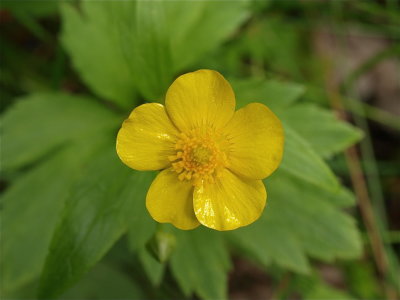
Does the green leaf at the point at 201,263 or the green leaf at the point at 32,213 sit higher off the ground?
the green leaf at the point at 32,213

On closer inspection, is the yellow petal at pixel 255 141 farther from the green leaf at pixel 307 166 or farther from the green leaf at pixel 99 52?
the green leaf at pixel 99 52

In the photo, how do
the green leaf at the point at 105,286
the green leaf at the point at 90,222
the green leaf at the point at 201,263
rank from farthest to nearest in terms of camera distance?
the green leaf at the point at 105,286 < the green leaf at the point at 201,263 < the green leaf at the point at 90,222

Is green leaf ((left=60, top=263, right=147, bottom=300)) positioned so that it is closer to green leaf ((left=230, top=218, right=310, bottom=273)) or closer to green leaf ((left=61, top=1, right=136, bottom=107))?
green leaf ((left=230, top=218, right=310, bottom=273))

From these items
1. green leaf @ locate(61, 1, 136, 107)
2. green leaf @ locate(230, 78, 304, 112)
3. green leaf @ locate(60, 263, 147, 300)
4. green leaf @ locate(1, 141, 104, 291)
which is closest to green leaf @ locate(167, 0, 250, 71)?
green leaf @ locate(61, 1, 136, 107)

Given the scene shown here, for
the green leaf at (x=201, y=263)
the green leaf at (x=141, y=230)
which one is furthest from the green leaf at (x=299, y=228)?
the green leaf at (x=141, y=230)

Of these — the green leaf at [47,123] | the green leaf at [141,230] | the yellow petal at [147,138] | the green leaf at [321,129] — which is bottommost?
the green leaf at [321,129]

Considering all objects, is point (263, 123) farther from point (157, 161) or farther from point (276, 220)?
point (276, 220)

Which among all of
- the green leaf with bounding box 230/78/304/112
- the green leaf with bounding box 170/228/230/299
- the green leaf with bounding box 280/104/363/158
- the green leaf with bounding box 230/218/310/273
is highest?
the green leaf with bounding box 230/78/304/112

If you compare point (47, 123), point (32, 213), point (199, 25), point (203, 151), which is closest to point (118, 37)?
point (199, 25)
